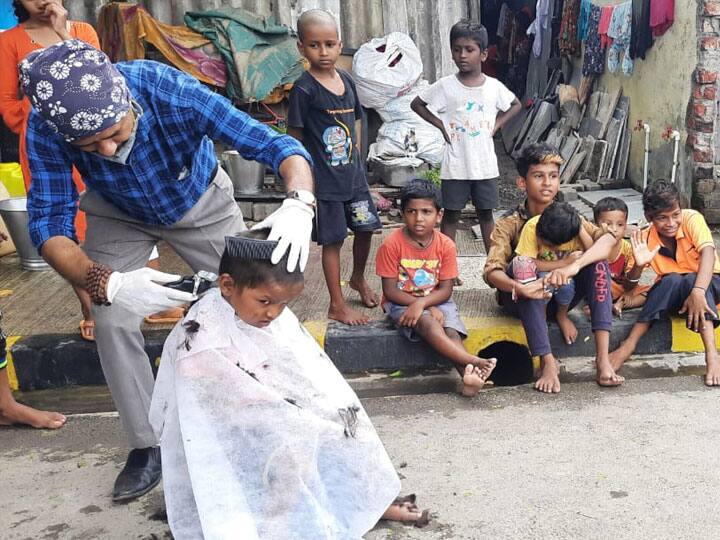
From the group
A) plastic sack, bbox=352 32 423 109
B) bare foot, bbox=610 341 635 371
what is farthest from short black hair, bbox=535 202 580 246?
plastic sack, bbox=352 32 423 109

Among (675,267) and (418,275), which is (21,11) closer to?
(418,275)

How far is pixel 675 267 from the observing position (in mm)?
4301

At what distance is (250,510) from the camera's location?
243 centimetres

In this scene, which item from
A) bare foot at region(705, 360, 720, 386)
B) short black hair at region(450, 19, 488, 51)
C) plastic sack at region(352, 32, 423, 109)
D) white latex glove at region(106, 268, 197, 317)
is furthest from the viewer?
plastic sack at region(352, 32, 423, 109)

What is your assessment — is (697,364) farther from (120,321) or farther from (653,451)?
(120,321)

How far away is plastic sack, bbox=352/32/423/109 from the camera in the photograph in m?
7.61

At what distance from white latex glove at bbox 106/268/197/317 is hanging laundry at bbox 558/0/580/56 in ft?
26.4

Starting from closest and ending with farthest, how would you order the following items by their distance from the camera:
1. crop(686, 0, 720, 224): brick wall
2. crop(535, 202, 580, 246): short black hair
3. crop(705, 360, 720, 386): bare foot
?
1. crop(705, 360, 720, 386): bare foot
2. crop(535, 202, 580, 246): short black hair
3. crop(686, 0, 720, 224): brick wall

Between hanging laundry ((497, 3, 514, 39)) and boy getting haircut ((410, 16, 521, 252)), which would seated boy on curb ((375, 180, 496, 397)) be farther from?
hanging laundry ((497, 3, 514, 39))

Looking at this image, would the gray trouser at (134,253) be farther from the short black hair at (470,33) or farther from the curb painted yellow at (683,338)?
the curb painted yellow at (683,338)

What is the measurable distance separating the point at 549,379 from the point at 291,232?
1.96 metres

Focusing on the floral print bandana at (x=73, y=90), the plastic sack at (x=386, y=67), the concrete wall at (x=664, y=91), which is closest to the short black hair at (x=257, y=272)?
the floral print bandana at (x=73, y=90)

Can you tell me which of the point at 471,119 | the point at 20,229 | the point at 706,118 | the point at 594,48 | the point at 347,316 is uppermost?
the point at 594,48

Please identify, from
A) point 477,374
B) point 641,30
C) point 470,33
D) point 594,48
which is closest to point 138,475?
point 477,374
